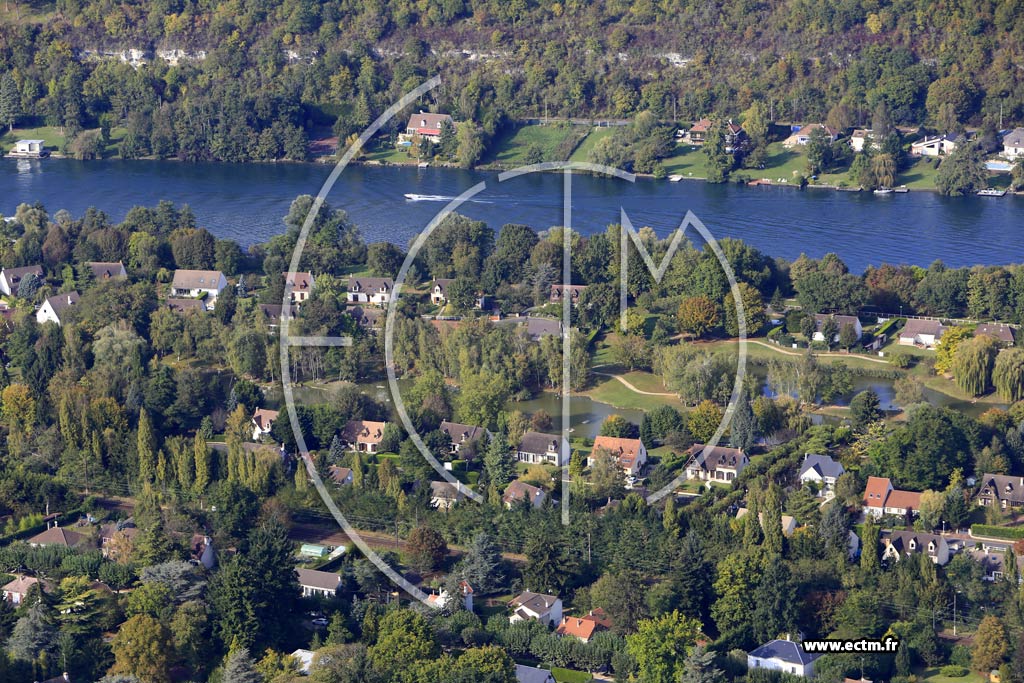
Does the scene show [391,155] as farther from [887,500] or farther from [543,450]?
[887,500]

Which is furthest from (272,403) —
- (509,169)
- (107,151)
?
(107,151)

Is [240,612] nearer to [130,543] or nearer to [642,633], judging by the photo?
[130,543]

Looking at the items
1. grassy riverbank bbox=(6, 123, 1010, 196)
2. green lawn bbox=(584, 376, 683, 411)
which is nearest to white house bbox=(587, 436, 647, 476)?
green lawn bbox=(584, 376, 683, 411)

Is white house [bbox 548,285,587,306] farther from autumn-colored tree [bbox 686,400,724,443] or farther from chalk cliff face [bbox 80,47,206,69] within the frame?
chalk cliff face [bbox 80,47,206,69]

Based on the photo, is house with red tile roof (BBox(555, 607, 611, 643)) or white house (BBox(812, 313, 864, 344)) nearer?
house with red tile roof (BBox(555, 607, 611, 643))

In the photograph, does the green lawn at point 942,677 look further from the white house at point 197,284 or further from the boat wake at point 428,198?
the boat wake at point 428,198
